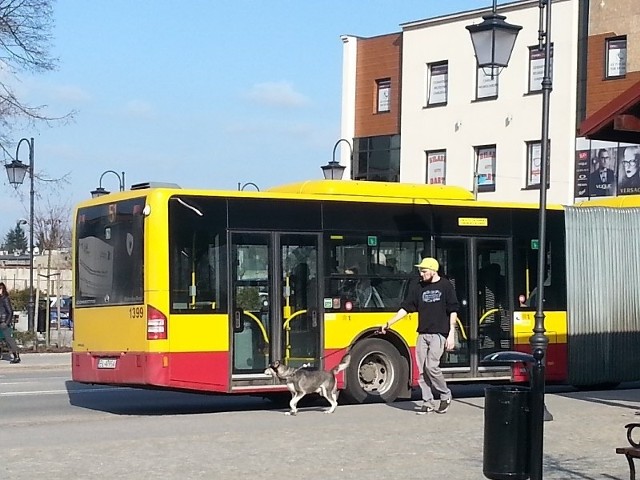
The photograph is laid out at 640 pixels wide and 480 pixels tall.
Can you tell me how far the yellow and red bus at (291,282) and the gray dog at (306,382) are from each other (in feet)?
2.14

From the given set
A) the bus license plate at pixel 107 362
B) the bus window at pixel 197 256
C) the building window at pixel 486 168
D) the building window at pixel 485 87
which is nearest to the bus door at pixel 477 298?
the bus window at pixel 197 256

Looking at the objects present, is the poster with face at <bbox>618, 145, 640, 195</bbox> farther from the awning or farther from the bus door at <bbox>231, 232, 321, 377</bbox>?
the awning

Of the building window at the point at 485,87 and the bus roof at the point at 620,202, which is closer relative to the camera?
the bus roof at the point at 620,202

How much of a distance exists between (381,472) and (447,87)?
38369mm

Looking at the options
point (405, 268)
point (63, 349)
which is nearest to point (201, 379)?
point (405, 268)

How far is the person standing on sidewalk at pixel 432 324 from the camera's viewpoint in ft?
49.7

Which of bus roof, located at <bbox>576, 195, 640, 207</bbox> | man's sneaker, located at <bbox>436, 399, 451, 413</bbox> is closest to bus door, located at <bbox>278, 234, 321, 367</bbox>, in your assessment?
man's sneaker, located at <bbox>436, 399, 451, 413</bbox>

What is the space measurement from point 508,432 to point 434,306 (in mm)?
6769

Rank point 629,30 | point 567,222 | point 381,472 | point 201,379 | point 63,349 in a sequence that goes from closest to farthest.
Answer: point 381,472 < point 201,379 < point 567,222 < point 63,349 < point 629,30

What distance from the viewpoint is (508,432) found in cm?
842

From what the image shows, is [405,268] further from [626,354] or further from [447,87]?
[447,87]

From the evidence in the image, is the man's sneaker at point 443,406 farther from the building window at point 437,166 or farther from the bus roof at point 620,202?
the building window at point 437,166

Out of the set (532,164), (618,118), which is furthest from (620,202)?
(532,164)

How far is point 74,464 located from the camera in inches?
430
